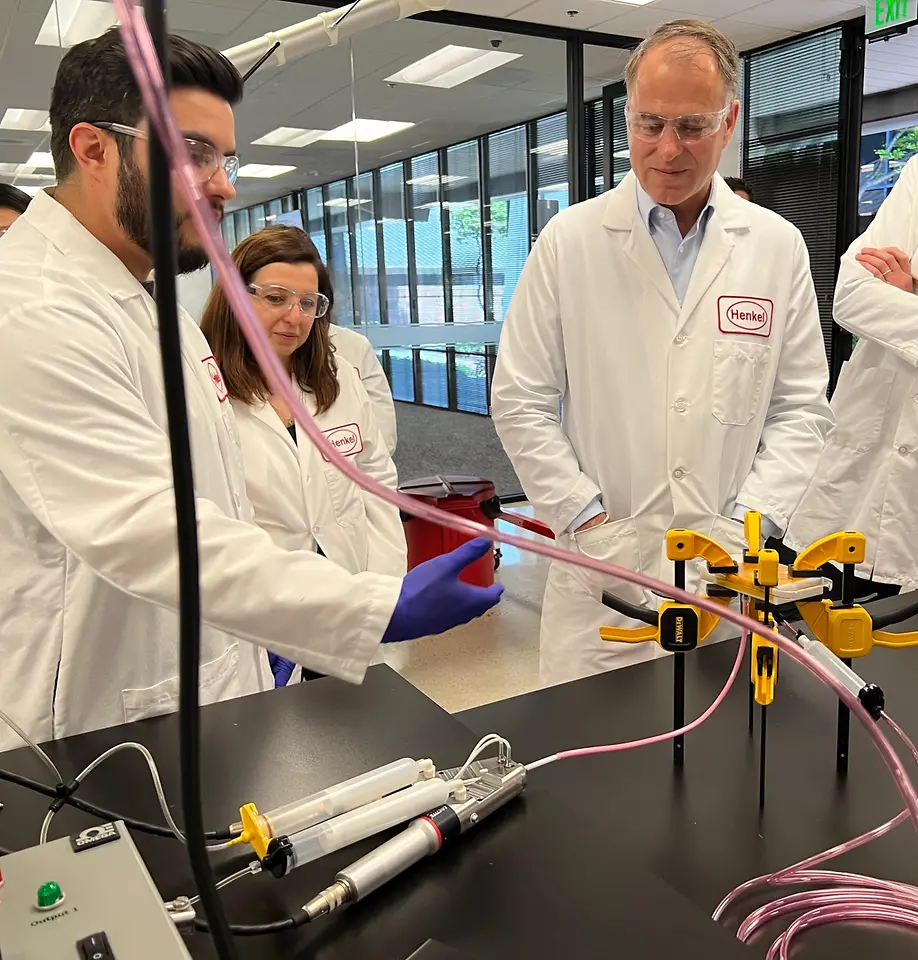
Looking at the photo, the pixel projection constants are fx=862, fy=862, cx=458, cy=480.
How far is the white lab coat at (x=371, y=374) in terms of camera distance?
9.80 ft

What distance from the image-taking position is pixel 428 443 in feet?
19.9

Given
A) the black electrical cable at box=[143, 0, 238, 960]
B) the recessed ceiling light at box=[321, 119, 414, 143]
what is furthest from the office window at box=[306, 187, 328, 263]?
the black electrical cable at box=[143, 0, 238, 960]

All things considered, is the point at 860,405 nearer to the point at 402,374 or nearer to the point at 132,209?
the point at 132,209

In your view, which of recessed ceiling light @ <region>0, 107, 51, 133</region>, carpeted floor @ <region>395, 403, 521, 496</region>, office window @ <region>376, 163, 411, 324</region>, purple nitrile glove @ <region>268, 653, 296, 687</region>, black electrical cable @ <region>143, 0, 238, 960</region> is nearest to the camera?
black electrical cable @ <region>143, 0, 238, 960</region>

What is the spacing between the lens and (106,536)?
32.0 inches

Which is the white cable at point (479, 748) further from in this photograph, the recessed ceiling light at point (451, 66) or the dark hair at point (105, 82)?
the recessed ceiling light at point (451, 66)

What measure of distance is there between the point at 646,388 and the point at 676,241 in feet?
0.99

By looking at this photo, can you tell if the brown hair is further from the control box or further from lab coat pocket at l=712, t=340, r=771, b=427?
the control box

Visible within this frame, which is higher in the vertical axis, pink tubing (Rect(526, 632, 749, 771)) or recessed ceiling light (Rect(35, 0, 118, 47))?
recessed ceiling light (Rect(35, 0, 118, 47))

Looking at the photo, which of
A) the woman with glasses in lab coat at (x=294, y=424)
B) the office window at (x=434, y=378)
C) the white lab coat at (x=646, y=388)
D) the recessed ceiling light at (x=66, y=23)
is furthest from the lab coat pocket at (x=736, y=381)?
the office window at (x=434, y=378)

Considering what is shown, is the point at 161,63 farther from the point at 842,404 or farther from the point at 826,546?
the point at 842,404

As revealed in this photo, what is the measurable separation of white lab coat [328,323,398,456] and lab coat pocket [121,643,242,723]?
5.99ft

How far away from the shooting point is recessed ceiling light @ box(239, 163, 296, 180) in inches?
190

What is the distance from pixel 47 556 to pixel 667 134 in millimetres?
1156
